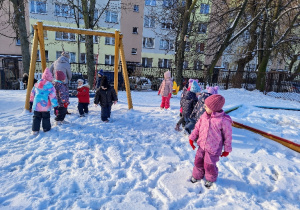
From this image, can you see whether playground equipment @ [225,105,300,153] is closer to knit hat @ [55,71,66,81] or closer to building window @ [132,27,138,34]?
knit hat @ [55,71,66,81]

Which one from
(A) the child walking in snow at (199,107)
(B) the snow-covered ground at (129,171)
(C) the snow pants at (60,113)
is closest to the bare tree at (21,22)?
(B) the snow-covered ground at (129,171)

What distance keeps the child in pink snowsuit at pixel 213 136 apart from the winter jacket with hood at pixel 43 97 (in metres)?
3.13

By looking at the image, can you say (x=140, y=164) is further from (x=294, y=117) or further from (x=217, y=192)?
(x=294, y=117)

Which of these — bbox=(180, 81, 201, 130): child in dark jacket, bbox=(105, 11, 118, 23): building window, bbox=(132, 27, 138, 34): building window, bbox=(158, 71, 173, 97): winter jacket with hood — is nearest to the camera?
bbox=(180, 81, 201, 130): child in dark jacket

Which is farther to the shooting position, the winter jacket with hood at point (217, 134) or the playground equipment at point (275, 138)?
the playground equipment at point (275, 138)

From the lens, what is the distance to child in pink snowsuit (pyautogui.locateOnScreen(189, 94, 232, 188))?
2572 millimetres

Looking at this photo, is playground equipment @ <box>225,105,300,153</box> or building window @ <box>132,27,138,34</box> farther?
building window @ <box>132,27,138,34</box>

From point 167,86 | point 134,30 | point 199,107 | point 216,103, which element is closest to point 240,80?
point 167,86

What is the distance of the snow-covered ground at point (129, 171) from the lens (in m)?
2.36

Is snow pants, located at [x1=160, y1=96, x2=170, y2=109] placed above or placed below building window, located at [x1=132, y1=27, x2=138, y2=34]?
below

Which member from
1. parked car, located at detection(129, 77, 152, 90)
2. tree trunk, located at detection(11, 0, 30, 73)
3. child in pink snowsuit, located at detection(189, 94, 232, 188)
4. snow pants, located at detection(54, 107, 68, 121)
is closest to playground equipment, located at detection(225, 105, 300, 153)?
child in pink snowsuit, located at detection(189, 94, 232, 188)

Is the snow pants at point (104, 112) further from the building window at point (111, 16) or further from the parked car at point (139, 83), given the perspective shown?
the building window at point (111, 16)

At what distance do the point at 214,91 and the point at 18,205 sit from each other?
352 centimetres

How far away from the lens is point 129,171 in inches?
118
